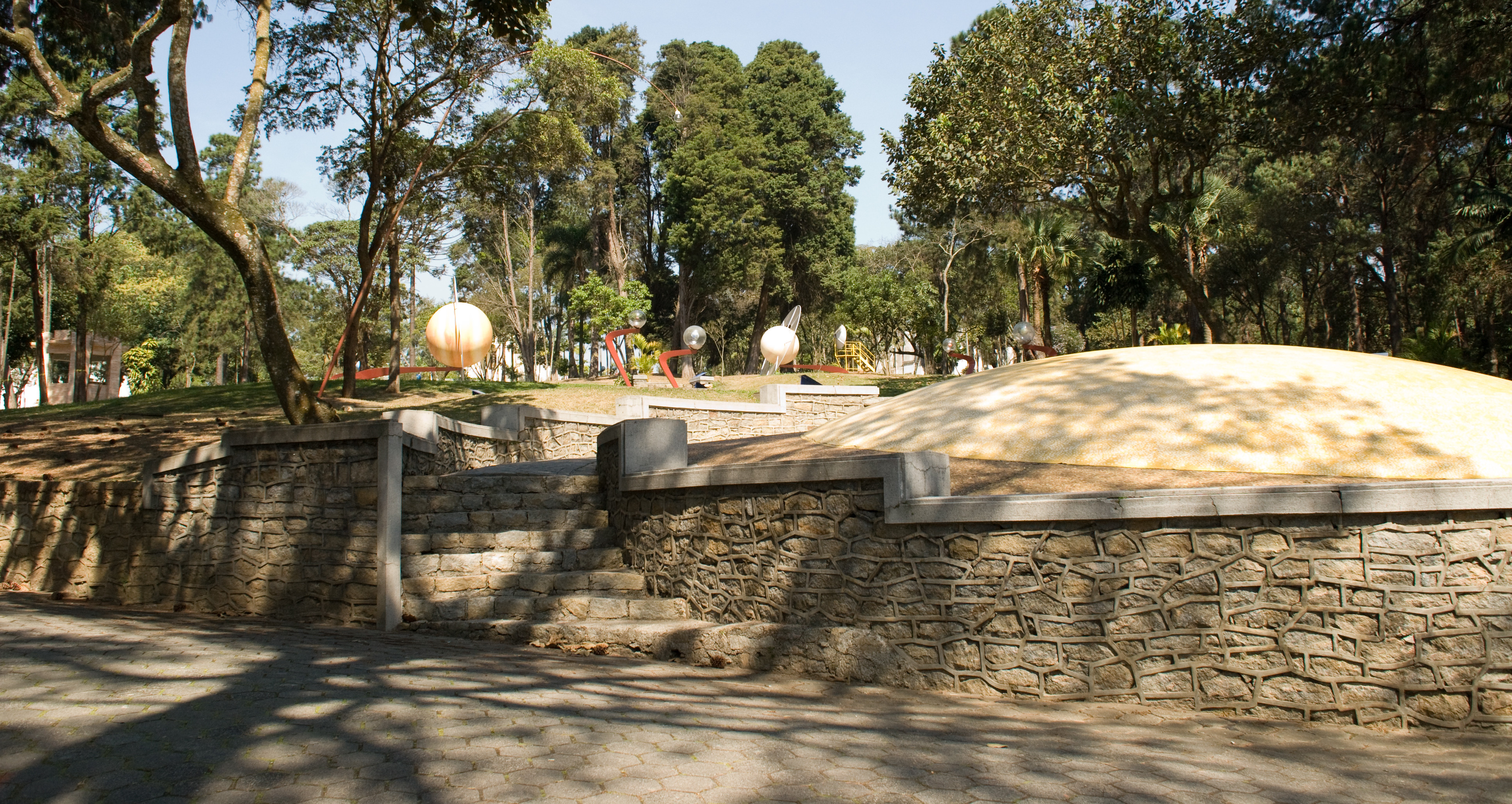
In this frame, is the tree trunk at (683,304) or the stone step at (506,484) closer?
the stone step at (506,484)

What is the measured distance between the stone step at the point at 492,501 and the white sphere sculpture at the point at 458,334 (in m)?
7.81

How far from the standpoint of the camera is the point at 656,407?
14383 millimetres

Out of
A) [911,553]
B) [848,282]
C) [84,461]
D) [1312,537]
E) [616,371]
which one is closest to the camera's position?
[1312,537]

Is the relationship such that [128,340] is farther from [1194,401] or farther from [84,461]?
[1194,401]

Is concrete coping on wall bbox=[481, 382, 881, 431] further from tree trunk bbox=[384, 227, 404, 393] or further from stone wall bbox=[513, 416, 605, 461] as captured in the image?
tree trunk bbox=[384, 227, 404, 393]

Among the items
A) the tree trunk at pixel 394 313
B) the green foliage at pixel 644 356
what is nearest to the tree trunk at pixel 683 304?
the green foliage at pixel 644 356

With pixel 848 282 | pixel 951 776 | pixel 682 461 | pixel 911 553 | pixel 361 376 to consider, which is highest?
pixel 848 282

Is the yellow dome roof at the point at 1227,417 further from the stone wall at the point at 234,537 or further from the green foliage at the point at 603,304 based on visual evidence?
the green foliage at the point at 603,304

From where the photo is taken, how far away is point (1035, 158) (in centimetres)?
1680

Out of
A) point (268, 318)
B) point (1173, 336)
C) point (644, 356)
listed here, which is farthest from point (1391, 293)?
point (268, 318)

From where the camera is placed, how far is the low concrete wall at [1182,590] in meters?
4.57

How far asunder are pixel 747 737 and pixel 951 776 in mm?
917

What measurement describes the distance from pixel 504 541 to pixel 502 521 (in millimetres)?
370

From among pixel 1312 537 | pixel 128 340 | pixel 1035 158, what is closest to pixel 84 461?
pixel 1312 537
